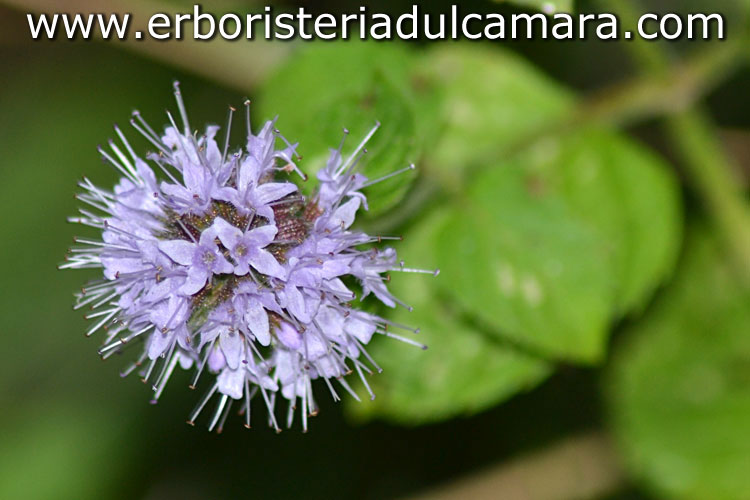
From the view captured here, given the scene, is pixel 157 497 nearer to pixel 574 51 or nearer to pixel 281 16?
pixel 281 16

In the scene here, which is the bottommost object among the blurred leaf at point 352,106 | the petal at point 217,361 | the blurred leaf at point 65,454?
the blurred leaf at point 65,454

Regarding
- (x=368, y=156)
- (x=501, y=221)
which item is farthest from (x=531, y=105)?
(x=368, y=156)

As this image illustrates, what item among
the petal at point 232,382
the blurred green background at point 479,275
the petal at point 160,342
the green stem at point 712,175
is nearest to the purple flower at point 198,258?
the petal at point 160,342

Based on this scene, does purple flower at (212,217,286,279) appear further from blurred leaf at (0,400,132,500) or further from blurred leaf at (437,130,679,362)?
blurred leaf at (0,400,132,500)

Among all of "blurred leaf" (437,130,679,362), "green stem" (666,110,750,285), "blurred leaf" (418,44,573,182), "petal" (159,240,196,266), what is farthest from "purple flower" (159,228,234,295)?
"green stem" (666,110,750,285)

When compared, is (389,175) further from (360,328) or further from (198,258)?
(198,258)

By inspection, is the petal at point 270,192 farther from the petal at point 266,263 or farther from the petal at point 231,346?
the petal at point 231,346

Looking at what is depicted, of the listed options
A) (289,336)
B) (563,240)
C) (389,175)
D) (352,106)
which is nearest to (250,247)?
(289,336)
